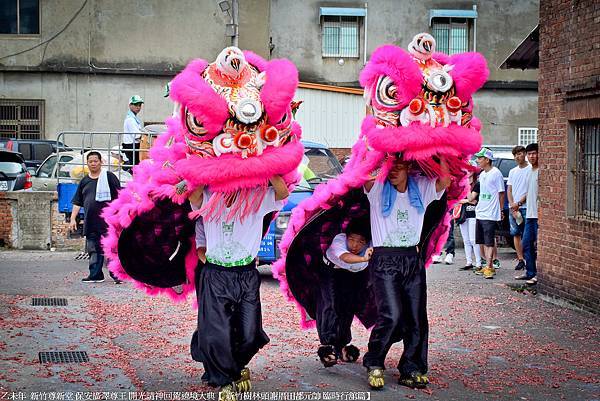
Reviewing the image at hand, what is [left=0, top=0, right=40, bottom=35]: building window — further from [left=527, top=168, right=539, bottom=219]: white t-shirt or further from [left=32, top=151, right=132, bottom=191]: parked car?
[left=527, top=168, right=539, bottom=219]: white t-shirt

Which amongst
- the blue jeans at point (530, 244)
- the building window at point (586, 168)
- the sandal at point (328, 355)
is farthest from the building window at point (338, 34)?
the sandal at point (328, 355)

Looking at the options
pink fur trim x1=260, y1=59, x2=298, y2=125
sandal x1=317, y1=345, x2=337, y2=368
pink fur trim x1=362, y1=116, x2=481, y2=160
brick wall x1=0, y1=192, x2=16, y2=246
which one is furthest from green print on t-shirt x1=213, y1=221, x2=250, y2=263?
brick wall x1=0, y1=192, x2=16, y2=246

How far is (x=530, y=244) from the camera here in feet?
44.0

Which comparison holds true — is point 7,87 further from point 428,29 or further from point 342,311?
point 342,311

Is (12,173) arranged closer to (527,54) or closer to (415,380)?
(527,54)

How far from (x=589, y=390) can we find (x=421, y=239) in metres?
1.75

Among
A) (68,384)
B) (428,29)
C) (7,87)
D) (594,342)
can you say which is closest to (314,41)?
(428,29)

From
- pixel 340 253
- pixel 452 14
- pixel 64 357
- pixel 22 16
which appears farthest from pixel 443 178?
pixel 452 14

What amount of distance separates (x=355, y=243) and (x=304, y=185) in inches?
240

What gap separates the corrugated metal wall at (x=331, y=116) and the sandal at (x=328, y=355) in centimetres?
1849

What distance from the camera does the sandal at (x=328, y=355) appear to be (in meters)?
7.96

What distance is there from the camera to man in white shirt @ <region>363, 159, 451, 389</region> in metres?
7.45

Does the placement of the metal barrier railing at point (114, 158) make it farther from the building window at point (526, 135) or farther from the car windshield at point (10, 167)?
the building window at point (526, 135)

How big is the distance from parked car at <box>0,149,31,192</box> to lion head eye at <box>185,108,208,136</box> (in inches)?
554
